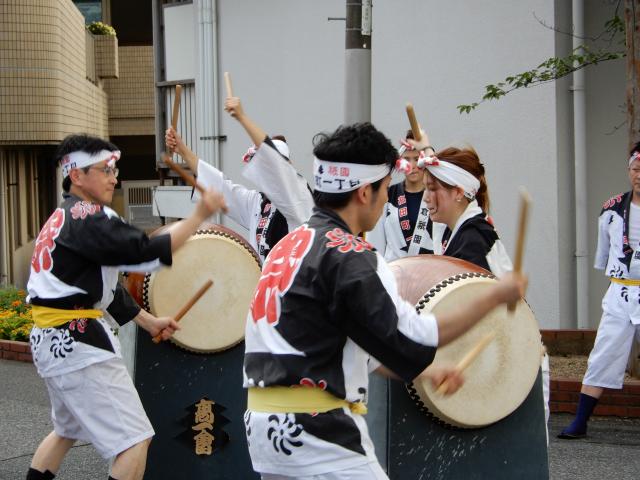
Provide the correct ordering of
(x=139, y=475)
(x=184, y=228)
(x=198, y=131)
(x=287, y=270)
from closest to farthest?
(x=287, y=270), (x=184, y=228), (x=139, y=475), (x=198, y=131)

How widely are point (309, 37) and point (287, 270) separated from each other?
7.62 meters

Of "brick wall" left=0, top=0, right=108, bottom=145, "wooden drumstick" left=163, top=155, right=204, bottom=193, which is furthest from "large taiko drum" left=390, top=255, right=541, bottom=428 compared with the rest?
"brick wall" left=0, top=0, right=108, bottom=145

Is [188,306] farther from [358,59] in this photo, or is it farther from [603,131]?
[603,131]

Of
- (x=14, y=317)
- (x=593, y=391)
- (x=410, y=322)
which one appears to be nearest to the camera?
(x=410, y=322)

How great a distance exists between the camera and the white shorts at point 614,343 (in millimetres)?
6043

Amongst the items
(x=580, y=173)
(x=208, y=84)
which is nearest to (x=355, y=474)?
(x=580, y=173)

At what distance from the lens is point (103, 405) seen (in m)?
4.19

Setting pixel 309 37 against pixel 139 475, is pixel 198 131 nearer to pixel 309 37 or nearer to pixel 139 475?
pixel 309 37

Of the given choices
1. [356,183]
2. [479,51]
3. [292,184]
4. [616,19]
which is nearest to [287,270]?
[356,183]

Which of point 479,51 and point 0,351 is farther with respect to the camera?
point 0,351

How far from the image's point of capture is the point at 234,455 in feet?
16.8

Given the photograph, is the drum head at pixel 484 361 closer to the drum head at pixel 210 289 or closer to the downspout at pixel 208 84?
the drum head at pixel 210 289

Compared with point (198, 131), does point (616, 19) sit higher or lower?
higher

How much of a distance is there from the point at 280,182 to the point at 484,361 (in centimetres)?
180
